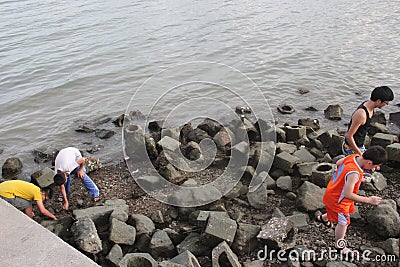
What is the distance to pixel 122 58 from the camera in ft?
45.8

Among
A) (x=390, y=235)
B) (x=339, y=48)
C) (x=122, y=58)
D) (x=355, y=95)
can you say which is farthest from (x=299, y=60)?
(x=390, y=235)

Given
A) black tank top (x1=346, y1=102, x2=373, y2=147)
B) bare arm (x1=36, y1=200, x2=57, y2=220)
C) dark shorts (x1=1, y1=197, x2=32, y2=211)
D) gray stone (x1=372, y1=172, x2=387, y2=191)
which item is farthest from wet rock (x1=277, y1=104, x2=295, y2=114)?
dark shorts (x1=1, y1=197, x2=32, y2=211)

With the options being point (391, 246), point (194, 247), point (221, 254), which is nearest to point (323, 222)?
point (391, 246)

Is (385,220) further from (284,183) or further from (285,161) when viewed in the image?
(285,161)

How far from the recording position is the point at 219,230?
4.41m

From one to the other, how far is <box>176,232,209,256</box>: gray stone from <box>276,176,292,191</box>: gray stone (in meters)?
1.74

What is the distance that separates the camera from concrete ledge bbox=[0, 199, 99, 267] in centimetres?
330

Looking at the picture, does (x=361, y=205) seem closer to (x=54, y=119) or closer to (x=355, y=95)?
(x=355, y=95)

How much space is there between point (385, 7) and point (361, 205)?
16.5 meters

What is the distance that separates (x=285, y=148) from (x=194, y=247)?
2936 millimetres

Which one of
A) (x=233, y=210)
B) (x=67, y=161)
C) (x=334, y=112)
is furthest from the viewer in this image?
(x=334, y=112)

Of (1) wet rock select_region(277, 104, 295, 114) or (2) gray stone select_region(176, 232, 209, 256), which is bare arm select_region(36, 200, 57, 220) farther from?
A: (1) wet rock select_region(277, 104, 295, 114)

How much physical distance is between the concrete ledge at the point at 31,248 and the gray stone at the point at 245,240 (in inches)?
72.4

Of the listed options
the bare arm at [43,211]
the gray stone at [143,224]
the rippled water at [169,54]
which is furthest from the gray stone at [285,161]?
the bare arm at [43,211]
